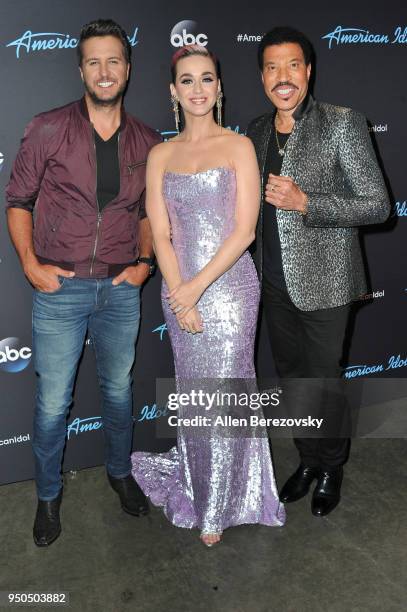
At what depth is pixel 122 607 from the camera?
2.71 meters

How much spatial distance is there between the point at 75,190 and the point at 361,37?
198 centimetres

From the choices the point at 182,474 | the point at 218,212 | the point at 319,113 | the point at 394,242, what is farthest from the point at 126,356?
the point at 394,242

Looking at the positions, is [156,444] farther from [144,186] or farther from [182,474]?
[144,186]

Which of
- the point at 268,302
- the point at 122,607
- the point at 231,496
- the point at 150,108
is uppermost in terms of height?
the point at 150,108

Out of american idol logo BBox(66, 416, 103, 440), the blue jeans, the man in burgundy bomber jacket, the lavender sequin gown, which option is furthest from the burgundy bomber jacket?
american idol logo BBox(66, 416, 103, 440)

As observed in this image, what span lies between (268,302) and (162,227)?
716 mm

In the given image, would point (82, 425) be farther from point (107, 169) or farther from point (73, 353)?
point (107, 169)

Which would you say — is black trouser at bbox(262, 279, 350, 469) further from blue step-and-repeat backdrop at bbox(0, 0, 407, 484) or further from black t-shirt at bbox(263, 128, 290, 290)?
blue step-and-repeat backdrop at bbox(0, 0, 407, 484)

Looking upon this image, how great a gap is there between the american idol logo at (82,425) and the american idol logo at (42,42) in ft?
6.38

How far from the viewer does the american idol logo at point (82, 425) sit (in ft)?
12.1

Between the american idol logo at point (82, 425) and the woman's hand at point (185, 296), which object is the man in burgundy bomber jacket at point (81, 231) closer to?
the woman's hand at point (185, 296)

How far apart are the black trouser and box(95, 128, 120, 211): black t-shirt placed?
0.85 metres

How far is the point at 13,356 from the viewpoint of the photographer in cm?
341

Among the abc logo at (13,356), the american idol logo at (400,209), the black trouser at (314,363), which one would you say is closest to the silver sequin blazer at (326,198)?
the black trouser at (314,363)
